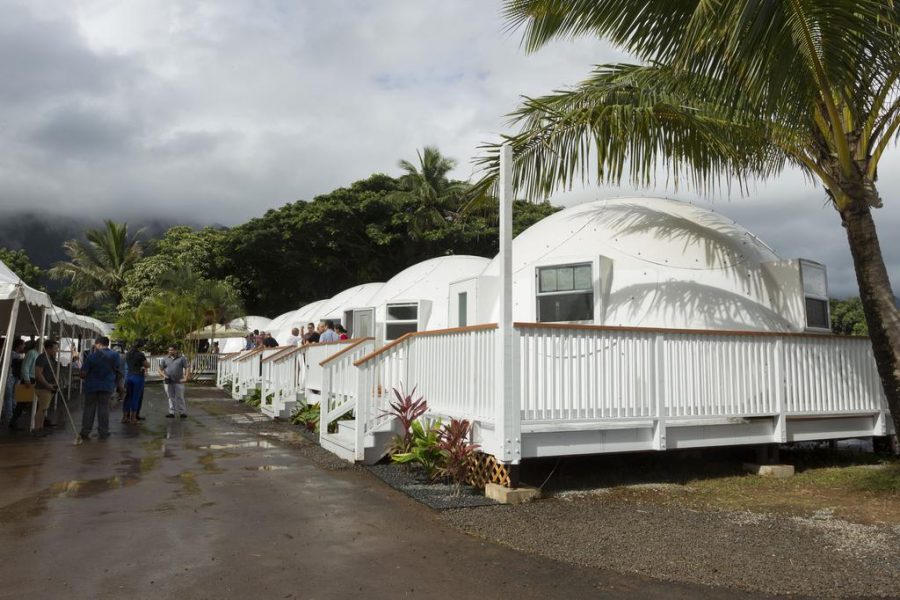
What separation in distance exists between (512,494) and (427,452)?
56.2 inches

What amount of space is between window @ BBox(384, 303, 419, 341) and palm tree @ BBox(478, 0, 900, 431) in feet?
25.9

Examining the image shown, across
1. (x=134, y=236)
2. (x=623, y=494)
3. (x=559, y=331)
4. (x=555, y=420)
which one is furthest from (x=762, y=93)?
(x=134, y=236)

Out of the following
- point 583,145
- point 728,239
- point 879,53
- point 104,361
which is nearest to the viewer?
point 879,53

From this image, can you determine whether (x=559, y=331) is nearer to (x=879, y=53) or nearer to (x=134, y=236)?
(x=879, y=53)

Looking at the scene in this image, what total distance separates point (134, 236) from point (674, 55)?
51.6m

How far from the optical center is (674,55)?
267 inches

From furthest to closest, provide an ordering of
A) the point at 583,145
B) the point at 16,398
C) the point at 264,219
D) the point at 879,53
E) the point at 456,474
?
the point at 264,219
the point at 16,398
the point at 583,145
the point at 456,474
the point at 879,53

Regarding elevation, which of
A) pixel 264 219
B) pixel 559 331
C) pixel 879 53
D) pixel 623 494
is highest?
pixel 264 219

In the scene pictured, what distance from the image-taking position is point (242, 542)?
5246 millimetres

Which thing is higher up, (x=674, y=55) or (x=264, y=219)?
(x=264, y=219)

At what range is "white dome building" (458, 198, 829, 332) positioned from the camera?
970 centimetres

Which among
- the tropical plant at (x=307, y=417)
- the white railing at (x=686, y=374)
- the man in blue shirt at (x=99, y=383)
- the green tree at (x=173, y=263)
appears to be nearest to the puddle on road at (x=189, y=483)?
the white railing at (x=686, y=374)

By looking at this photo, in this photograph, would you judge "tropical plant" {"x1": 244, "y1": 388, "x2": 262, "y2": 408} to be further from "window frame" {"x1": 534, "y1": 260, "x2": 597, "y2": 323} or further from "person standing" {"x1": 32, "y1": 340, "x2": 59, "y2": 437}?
"window frame" {"x1": 534, "y1": 260, "x2": 597, "y2": 323}

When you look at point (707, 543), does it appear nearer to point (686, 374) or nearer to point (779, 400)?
point (686, 374)
